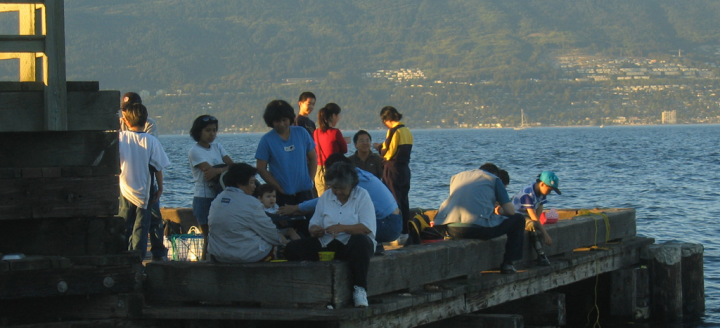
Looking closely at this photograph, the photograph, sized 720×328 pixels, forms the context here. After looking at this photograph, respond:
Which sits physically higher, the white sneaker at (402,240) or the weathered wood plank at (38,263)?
the weathered wood plank at (38,263)

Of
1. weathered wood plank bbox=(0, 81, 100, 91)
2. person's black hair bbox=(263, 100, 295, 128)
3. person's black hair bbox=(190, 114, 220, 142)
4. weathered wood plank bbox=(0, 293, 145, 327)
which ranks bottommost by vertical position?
weathered wood plank bbox=(0, 293, 145, 327)

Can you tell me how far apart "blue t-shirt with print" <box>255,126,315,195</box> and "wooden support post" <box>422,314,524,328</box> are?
1.72 metres

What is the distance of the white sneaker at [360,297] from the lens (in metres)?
6.33

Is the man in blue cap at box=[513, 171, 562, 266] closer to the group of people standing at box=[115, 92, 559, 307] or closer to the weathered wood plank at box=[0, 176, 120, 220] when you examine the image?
the group of people standing at box=[115, 92, 559, 307]

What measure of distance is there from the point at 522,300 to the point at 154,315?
13.7 feet

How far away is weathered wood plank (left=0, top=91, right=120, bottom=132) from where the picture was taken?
18.6 ft

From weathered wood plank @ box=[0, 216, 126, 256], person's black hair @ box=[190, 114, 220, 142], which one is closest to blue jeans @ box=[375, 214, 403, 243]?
person's black hair @ box=[190, 114, 220, 142]

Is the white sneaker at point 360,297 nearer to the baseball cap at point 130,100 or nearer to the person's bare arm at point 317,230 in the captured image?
the person's bare arm at point 317,230

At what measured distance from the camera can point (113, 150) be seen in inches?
240

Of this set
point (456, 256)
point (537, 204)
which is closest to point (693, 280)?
point (537, 204)

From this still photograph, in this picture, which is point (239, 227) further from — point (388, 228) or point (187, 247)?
point (187, 247)

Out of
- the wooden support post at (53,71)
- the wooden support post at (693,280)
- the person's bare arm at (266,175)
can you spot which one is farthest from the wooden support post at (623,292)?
the wooden support post at (53,71)

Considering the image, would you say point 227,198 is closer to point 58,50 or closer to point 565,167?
point 58,50

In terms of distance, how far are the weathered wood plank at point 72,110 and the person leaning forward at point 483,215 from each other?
11.5 ft
